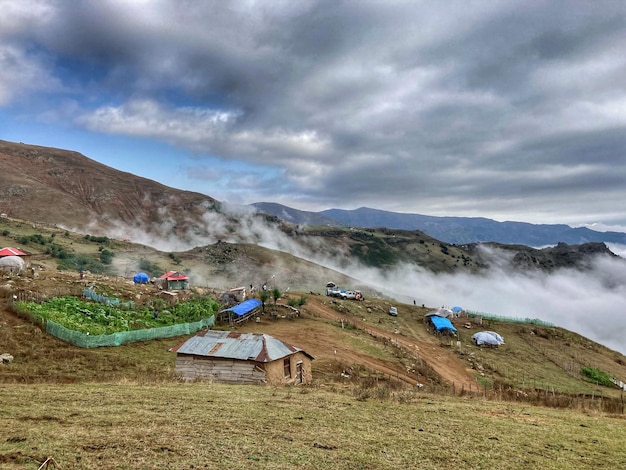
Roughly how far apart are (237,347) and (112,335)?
1213cm

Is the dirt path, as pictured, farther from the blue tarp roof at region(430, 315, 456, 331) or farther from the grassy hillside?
the blue tarp roof at region(430, 315, 456, 331)

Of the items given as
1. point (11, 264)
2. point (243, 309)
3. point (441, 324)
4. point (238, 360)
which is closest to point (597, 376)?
point (441, 324)

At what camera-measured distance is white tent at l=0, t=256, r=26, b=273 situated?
156 ft

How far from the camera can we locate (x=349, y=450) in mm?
10836

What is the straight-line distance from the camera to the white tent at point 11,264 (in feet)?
156

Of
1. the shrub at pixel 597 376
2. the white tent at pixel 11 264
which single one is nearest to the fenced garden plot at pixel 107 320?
the white tent at pixel 11 264

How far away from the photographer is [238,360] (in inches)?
938

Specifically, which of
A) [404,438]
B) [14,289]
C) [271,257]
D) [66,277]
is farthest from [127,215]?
[404,438]

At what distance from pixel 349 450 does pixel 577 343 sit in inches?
2373

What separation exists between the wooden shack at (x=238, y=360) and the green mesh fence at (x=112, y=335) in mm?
8663

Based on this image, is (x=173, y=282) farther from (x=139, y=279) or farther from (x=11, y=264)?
(x=11, y=264)

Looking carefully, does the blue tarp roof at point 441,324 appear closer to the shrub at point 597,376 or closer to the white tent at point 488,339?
the white tent at point 488,339

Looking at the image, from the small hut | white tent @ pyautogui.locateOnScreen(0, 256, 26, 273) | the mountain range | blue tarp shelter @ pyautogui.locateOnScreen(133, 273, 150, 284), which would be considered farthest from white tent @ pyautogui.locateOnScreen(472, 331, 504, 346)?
white tent @ pyautogui.locateOnScreen(0, 256, 26, 273)

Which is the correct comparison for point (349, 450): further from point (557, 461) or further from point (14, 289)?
point (14, 289)
